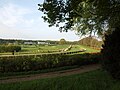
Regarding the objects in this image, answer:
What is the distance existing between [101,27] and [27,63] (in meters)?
9.72

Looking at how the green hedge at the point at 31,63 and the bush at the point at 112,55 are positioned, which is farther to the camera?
the green hedge at the point at 31,63

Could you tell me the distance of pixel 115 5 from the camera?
1377 cm

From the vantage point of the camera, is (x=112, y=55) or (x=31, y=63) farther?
(x=31, y=63)

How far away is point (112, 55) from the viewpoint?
1181 cm

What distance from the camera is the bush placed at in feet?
38.2

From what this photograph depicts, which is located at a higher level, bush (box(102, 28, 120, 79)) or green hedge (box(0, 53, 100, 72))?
bush (box(102, 28, 120, 79))

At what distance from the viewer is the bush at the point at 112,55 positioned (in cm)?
1165

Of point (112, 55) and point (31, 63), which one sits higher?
point (112, 55)

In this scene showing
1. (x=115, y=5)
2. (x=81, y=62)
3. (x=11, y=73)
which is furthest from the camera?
(x=81, y=62)

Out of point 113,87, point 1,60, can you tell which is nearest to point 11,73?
point 1,60

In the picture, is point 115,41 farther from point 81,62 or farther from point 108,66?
point 81,62

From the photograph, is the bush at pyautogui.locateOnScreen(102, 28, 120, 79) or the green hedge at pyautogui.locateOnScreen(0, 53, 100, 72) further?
the green hedge at pyautogui.locateOnScreen(0, 53, 100, 72)

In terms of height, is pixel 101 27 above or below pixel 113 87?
above

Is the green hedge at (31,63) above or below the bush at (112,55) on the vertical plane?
below
